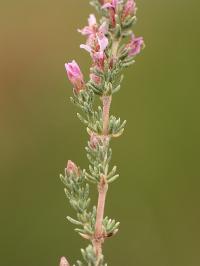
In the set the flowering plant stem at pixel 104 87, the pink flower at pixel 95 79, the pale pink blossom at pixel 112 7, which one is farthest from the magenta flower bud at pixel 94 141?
the pale pink blossom at pixel 112 7

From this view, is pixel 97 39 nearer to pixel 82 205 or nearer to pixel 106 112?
pixel 106 112

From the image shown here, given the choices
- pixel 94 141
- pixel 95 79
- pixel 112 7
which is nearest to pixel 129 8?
pixel 112 7

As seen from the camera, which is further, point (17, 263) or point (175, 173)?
point (175, 173)

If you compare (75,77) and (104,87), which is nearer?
(104,87)

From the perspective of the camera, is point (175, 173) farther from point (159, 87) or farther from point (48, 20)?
point (48, 20)

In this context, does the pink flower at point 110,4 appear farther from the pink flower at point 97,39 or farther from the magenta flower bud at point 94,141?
the magenta flower bud at point 94,141

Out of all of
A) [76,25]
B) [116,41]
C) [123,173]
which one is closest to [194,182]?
[123,173]

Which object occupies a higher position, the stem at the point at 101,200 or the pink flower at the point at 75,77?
the pink flower at the point at 75,77

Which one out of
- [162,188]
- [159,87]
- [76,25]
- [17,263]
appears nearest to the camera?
[17,263]

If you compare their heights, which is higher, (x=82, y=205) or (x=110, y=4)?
(x=110, y=4)
